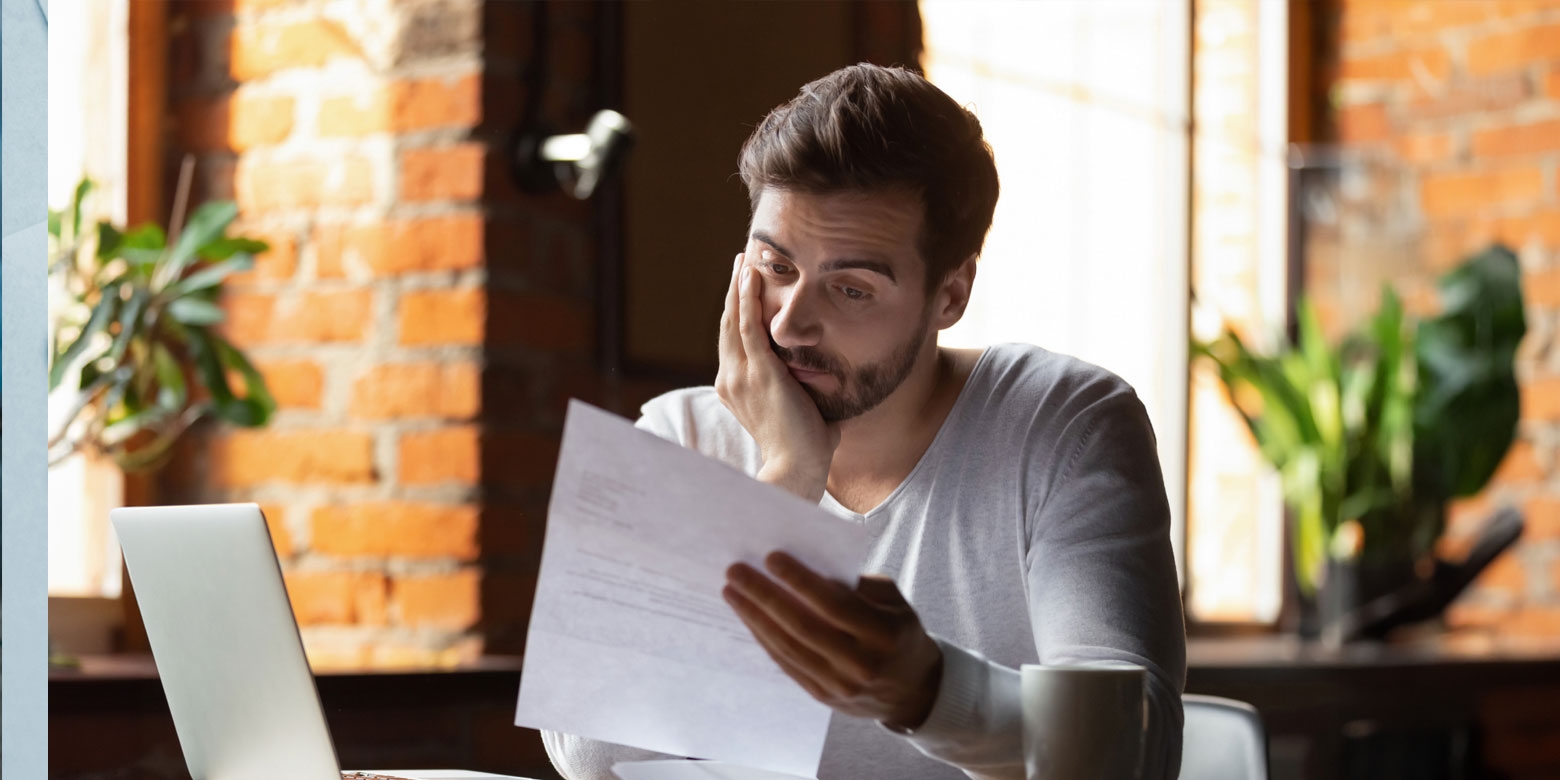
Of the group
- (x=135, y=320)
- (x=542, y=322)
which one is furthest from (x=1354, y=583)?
(x=135, y=320)

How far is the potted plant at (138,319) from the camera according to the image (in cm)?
136

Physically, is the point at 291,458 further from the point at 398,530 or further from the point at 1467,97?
the point at 1467,97

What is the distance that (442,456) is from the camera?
5.24ft

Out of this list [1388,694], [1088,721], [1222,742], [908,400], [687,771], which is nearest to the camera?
[1088,721]

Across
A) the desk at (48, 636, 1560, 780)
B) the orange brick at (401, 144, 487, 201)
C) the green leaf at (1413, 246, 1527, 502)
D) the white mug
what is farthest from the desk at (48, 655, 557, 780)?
the green leaf at (1413, 246, 1527, 502)

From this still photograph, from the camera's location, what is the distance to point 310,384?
Result: 1644mm

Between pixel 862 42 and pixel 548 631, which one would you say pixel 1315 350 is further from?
pixel 548 631

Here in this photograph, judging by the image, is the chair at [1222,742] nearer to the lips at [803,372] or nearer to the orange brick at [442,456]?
the lips at [803,372]

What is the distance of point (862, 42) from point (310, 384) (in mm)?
851

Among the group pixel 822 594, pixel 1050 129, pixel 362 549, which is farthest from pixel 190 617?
pixel 1050 129

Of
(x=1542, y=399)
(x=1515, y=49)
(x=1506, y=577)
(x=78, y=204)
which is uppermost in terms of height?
(x=1515, y=49)

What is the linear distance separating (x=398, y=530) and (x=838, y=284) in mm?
672

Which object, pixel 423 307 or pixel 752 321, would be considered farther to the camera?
pixel 423 307

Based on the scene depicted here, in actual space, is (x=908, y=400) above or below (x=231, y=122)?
below
